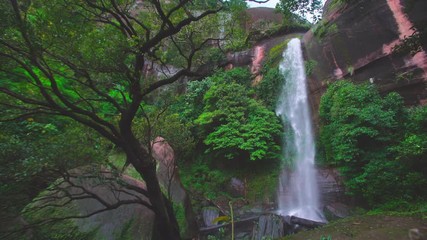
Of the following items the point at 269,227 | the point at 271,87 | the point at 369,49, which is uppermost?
the point at 369,49

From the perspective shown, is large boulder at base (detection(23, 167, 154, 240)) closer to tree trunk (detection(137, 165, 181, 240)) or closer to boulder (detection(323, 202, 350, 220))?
tree trunk (detection(137, 165, 181, 240))

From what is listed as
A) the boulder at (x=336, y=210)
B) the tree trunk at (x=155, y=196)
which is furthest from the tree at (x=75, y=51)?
the boulder at (x=336, y=210)

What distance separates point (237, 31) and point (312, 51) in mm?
10841

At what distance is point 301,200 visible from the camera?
13.0 m

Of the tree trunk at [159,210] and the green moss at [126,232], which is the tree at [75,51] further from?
the green moss at [126,232]

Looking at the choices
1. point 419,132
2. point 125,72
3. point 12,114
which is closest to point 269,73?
point 419,132

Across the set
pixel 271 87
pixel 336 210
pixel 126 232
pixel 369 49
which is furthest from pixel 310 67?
pixel 126 232

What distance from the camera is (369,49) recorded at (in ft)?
43.2

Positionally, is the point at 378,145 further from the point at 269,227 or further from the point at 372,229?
the point at 269,227

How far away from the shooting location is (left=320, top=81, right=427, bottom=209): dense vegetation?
8.78 m

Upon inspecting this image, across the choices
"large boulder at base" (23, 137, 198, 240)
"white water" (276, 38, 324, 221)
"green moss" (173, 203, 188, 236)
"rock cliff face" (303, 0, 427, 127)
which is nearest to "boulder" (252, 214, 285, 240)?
"large boulder at base" (23, 137, 198, 240)

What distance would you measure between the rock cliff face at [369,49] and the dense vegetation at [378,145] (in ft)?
4.59

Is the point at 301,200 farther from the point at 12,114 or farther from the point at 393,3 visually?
the point at 12,114

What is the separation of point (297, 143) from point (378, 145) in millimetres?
4495
